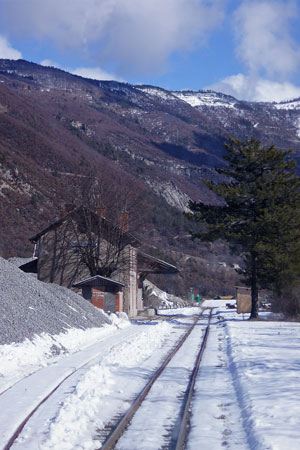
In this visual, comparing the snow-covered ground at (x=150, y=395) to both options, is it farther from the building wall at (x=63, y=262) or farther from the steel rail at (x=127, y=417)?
the building wall at (x=63, y=262)

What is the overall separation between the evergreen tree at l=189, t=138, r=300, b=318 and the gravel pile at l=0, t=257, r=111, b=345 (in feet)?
37.1

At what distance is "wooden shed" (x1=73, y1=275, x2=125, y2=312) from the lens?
38188 millimetres

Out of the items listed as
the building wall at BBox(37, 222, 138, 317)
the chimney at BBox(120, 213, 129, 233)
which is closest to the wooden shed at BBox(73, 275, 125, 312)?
the building wall at BBox(37, 222, 138, 317)

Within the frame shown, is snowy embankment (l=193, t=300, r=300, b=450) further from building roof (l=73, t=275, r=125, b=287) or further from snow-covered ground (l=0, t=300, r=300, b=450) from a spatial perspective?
building roof (l=73, t=275, r=125, b=287)

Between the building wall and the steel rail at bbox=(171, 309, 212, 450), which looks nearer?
the steel rail at bbox=(171, 309, 212, 450)

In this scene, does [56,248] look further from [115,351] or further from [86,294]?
[115,351]

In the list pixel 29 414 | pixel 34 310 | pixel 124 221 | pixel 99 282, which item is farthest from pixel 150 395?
pixel 124 221

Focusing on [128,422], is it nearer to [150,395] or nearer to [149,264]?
[150,395]

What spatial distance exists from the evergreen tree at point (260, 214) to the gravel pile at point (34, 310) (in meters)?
11.3

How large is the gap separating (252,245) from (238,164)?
5784 millimetres

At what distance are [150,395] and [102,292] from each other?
27861 millimetres

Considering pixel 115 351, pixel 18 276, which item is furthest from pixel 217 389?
pixel 18 276

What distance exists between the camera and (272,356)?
16203mm

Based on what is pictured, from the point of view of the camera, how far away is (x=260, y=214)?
119ft
